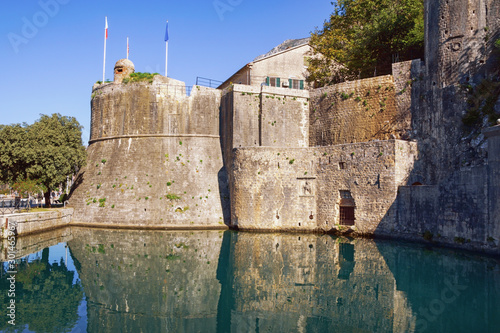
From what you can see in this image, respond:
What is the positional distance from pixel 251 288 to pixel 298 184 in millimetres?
11936

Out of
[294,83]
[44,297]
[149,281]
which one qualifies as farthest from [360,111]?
[44,297]

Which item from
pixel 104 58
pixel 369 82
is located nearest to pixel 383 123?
pixel 369 82

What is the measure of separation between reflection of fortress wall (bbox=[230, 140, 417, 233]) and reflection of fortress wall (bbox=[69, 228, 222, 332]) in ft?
11.0

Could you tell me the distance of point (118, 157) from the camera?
27.7 m

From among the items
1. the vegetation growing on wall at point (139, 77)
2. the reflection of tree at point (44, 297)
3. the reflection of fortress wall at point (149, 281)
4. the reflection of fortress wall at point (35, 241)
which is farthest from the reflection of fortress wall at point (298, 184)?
the reflection of tree at point (44, 297)

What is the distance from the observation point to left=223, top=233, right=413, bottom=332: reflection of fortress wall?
9289mm

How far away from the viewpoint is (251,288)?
11867mm

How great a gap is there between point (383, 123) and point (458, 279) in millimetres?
13095

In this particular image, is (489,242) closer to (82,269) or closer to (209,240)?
(209,240)

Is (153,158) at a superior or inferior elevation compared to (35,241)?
superior

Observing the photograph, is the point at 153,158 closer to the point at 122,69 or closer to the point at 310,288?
the point at 122,69

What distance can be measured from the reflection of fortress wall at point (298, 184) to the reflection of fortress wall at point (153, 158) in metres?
3.10

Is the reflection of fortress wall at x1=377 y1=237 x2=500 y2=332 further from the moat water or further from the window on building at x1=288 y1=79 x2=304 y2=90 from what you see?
the window on building at x1=288 y1=79 x2=304 y2=90

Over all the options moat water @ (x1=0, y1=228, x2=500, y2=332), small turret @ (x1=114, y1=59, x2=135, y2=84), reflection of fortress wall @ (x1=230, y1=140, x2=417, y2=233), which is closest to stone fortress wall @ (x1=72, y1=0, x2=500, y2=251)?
reflection of fortress wall @ (x1=230, y1=140, x2=417, y2=233)
